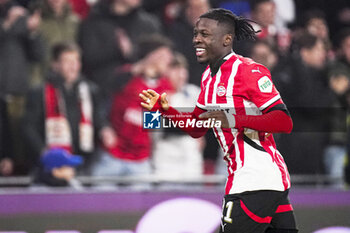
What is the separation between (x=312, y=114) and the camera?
6773 millimetres

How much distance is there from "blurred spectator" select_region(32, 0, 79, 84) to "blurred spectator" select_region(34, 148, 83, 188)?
863mm

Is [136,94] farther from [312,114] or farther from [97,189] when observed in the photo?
[312,114]

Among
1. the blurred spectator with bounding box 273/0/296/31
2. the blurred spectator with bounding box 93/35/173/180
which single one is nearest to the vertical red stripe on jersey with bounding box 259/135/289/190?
the blurred spectator with bounding box 93/35/173/180

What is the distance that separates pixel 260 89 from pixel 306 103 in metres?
3.48

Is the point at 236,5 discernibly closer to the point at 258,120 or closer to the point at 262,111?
the point at 262,111

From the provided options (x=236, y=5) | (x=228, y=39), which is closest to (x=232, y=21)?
(x=228, y=39)

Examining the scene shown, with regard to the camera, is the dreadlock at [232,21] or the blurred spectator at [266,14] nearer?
the dreadlock at [232,21]

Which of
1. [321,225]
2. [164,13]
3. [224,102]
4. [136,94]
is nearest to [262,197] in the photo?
[224,102]

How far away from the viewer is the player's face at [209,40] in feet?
11.8

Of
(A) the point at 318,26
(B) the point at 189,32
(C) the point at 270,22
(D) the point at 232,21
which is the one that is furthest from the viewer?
(A) the point at 318,26

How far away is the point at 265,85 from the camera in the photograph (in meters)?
3.42

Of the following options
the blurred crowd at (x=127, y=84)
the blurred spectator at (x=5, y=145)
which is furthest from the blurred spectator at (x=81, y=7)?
the blurred spectator at (x=5, y=145)

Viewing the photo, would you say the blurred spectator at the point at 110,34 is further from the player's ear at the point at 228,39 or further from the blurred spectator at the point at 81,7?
the player's ear at the point at 228,39

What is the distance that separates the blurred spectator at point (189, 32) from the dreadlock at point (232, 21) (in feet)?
9.19
